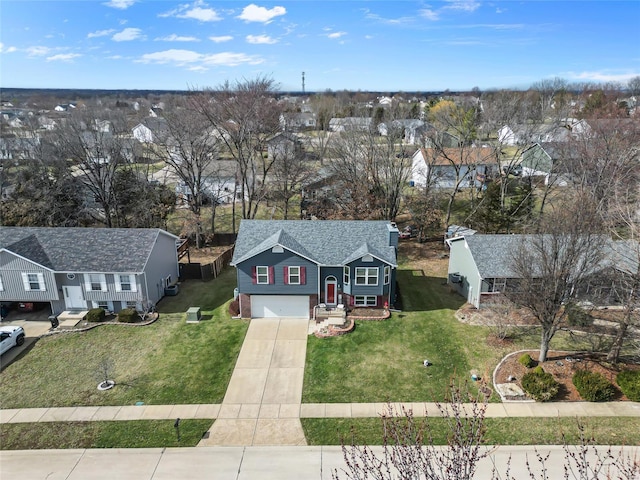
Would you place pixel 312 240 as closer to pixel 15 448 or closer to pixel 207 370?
pixel 207 370

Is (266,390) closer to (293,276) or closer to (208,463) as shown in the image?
(208,463)

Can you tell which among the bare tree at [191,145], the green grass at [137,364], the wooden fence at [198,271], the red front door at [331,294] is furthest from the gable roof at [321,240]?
the bare tree at [191,145]

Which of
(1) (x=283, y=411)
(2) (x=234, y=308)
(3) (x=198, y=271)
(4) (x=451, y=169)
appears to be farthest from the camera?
(4) (x=451, y=169)

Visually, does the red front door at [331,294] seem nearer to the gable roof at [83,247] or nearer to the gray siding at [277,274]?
the gray siding at [277,274]

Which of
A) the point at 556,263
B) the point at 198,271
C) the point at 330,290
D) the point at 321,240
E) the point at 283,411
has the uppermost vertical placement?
the point at 556,263

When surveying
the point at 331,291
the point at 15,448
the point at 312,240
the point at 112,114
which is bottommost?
the point at 15,448

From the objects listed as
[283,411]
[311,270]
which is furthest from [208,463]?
[311,270]

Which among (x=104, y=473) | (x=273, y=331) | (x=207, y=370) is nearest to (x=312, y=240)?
(x=273, y=331)
